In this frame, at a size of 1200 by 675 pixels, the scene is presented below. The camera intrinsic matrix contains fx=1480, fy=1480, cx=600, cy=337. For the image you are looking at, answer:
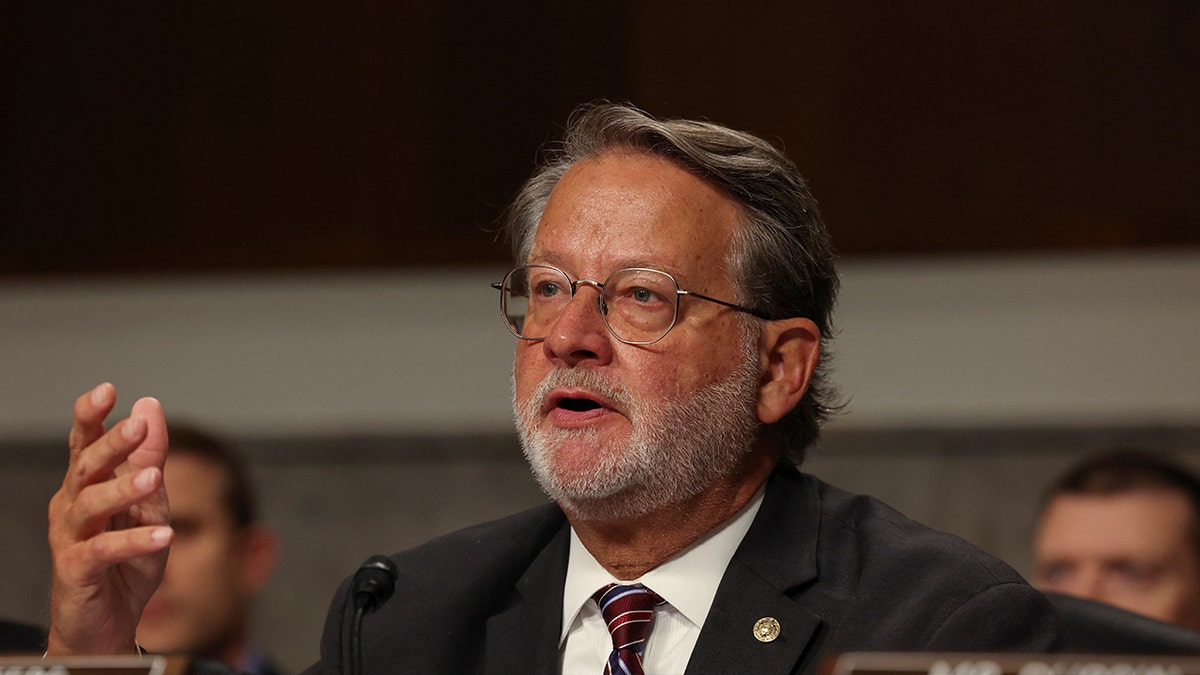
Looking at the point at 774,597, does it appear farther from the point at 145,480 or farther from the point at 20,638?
the point at 20,638

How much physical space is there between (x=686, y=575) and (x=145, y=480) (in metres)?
0.82

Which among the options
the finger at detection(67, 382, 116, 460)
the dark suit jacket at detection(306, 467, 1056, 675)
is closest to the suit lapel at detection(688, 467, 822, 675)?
the dark suit jacket at detection(306, 467, 1056, 675)

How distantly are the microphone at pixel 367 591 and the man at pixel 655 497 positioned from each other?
136mm

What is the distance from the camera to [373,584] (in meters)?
2.12

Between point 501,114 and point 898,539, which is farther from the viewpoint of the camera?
point 501,114

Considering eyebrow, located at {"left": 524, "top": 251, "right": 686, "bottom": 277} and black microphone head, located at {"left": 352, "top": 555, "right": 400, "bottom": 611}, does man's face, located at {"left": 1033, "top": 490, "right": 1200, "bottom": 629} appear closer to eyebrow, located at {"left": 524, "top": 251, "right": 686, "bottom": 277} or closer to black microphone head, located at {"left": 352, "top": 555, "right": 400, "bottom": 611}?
eyebrow, located at {"left": 524, "top": 251, "right": 686, "bottom": 277}

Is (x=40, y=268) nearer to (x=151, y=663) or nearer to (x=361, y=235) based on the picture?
(x=361, y=235)

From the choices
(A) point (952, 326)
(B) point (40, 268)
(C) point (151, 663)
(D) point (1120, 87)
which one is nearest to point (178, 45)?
(B) point (40, 268)

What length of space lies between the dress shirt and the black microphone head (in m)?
0.30

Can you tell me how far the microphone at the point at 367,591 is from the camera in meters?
2.11

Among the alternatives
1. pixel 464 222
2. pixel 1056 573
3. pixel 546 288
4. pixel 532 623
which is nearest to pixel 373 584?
pixel 532 623

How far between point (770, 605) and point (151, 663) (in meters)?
0.97

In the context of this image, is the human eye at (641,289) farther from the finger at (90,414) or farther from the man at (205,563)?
the man at (205,563)

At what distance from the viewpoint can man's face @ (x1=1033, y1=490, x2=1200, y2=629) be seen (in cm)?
333
